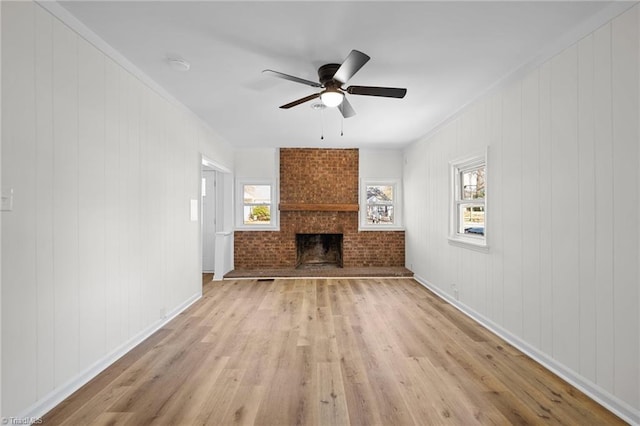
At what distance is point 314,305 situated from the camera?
3.71m

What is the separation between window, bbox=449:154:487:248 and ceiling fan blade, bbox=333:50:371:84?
1.85 meters

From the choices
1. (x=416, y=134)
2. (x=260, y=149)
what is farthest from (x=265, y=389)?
(x=260, y=149)

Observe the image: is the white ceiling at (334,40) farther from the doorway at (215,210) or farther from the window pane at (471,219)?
the doorway at (215,210)

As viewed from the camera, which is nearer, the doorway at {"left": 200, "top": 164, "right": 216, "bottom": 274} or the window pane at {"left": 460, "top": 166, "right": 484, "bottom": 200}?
the window pane at {"left": 460, "top": 166, "right": 484, "bottom": 200}

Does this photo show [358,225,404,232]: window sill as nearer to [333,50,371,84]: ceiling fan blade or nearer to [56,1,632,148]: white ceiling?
[56,1,632,148]: white ceiling

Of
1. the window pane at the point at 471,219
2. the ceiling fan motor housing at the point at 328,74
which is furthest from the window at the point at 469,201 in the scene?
the ceiling fan motor housing at the point at 328,74

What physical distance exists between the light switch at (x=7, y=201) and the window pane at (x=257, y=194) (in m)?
4.36

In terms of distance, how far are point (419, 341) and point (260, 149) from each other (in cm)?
458

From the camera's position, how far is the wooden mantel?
572 centimetres

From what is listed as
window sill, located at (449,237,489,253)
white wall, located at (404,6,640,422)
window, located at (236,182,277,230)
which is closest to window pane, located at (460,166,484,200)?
white wall, located at (404,6,640,422)

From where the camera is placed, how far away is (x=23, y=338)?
5.11ft

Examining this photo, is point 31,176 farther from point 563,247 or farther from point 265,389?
point 563,247

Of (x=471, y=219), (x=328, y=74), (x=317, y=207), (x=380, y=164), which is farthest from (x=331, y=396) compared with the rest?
(x=380, y=164)

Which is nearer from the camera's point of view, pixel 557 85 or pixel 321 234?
pixel 557 85
